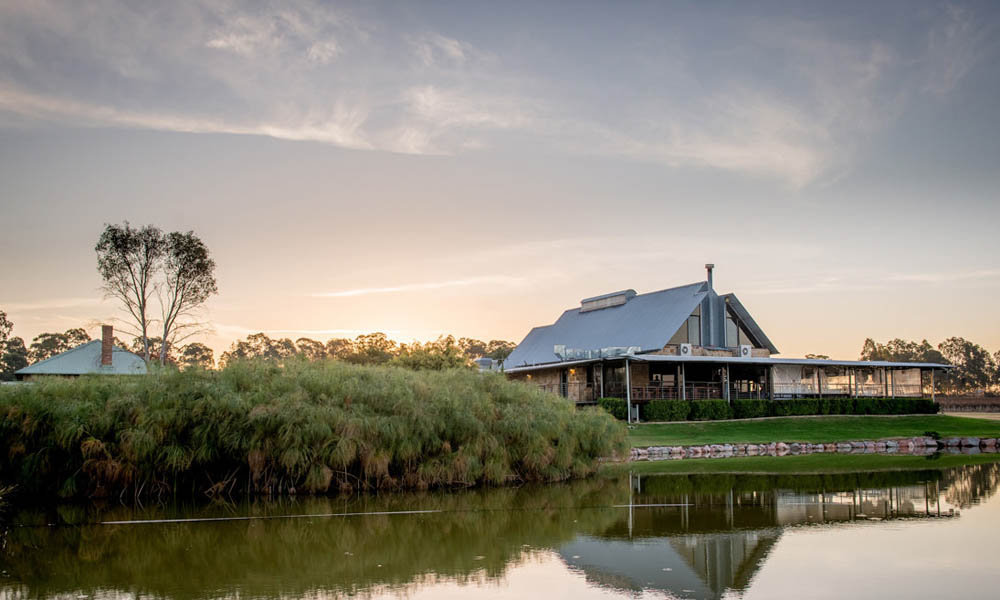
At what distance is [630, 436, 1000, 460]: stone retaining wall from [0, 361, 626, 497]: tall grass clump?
9576 millimetres

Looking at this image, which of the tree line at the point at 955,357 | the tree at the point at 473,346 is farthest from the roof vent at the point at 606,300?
the tree line at the point at 955,357

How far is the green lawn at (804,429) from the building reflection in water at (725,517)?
979 cm

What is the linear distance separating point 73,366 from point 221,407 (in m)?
29.7

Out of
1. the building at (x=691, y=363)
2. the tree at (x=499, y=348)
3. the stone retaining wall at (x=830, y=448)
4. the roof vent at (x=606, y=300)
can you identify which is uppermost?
the roof vent at (x=606, y=300)

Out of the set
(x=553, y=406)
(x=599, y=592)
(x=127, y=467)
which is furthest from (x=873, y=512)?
(x=127, y=467)

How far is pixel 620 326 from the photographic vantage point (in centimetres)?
4309

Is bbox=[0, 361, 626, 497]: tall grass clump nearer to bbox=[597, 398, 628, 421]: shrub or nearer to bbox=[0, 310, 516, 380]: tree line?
bbox=[0, 310, 516, 380]: tree line

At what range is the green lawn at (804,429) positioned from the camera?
2994 centimetres

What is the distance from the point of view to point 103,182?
26.8 metres

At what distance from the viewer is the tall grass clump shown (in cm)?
1672

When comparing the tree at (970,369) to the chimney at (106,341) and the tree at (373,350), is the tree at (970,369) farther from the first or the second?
the chimney at (106,341)

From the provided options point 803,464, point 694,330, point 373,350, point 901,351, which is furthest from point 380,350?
point 901,351

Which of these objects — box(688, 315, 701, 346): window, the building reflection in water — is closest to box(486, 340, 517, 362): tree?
box(688, 315, 701, 346): window

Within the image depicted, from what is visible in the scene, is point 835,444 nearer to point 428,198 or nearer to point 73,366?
point 428,198
